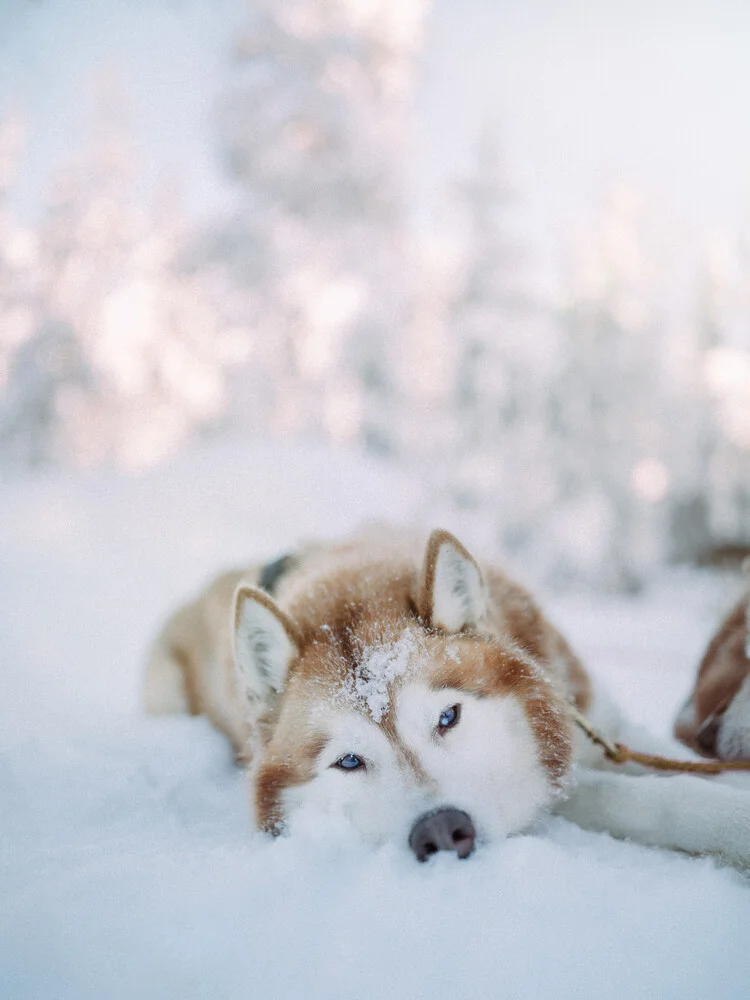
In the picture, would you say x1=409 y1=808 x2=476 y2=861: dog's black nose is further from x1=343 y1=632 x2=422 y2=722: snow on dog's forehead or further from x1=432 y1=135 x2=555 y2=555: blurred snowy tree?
x1=432 y1=135 x2=555 y2=555: blurred snowy tree

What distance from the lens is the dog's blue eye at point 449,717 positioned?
1.60 metres

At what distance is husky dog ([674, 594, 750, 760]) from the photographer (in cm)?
195

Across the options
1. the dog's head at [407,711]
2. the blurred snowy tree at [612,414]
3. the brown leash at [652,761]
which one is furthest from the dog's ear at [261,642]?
the blurred snowy tree at [612,414]

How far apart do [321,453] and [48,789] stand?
8.83 metres

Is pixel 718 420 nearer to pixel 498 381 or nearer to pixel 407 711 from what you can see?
pixel 498 381

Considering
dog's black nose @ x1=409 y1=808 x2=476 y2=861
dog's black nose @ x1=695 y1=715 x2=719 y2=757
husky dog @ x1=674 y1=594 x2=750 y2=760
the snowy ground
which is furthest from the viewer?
dog's black nose @ x1=695 y1=715 x2=719 y2=757

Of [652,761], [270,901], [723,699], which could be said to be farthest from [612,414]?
[270,901]

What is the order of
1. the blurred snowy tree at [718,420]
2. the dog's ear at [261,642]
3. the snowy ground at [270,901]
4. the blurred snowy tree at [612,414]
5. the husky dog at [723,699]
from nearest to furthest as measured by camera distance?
1. the snowy ground at [270,901]
2. the dog's ear at [261,642]
3. the husky dog at [723,699]
4. the blurred snowy tree at [718,420]
5. the blurred snowy tree at [612,414]

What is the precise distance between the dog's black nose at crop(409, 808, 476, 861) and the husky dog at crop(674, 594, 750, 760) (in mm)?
1079

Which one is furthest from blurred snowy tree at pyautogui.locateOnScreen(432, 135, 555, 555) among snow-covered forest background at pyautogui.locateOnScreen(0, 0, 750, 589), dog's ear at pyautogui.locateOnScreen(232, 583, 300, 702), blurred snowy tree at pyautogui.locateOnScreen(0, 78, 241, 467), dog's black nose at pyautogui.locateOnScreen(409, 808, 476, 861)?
dog's black nose at pyautogui.locateOnScreen(409, 808, 476, 861)

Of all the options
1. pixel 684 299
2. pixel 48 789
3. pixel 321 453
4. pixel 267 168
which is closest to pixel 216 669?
pixel 48 789

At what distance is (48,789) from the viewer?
1915 millimetres

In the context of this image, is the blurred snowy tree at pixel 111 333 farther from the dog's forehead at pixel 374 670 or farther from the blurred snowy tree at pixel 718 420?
the blurred snowy tree at pixel 718 420

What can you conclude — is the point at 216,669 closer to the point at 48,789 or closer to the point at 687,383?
the point at 48,789
